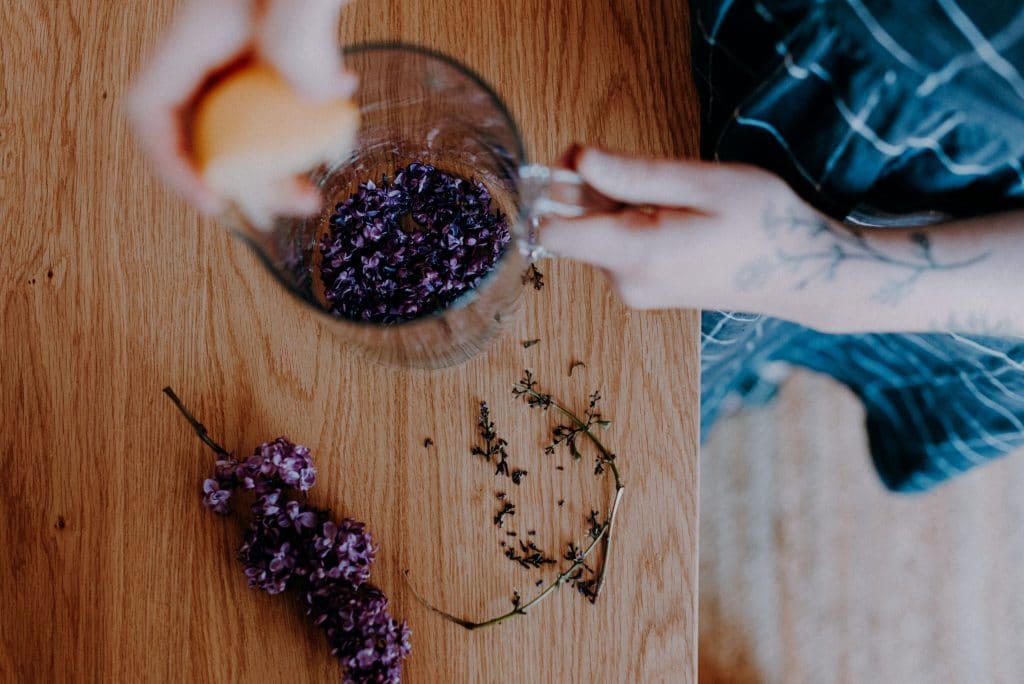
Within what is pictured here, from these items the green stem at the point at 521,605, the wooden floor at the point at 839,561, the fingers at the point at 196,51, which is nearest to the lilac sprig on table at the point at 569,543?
the green stem at the point at 521,605

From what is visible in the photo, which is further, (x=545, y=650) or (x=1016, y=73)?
(x=545, y=650)

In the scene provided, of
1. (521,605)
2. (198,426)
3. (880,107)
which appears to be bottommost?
(521,605)

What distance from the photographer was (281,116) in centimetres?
44

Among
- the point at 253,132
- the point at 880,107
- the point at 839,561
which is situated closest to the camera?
the point at 253,132

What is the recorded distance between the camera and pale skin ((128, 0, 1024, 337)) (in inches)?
17.6

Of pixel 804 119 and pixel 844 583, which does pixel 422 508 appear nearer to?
pixel 804 119

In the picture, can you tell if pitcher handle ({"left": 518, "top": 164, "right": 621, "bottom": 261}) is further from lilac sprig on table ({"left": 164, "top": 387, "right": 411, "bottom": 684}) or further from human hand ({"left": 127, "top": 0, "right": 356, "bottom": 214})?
lilac sprig on table ({"left": 164, "top": 387, "right": 411, "bottom": 684})

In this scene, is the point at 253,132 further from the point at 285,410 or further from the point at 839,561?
the point at 839,561

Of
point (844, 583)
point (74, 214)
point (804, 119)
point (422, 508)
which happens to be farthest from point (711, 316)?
point (844, 583)

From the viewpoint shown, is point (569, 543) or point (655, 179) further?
point (569, 543)

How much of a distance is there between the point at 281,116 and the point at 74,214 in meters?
0.34

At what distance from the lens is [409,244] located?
61cm

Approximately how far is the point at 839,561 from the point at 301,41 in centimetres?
123

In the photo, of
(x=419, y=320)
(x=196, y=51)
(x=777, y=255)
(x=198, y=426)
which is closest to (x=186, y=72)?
(x=196, y=51)
